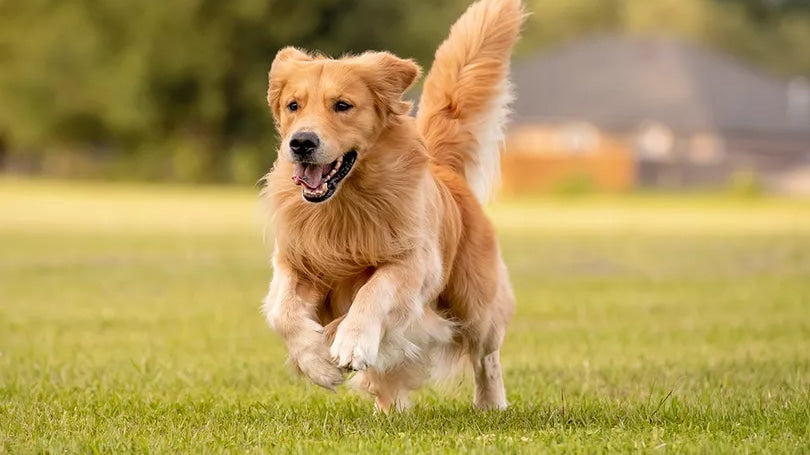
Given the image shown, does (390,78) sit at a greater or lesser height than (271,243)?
greater

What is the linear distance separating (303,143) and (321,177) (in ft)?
0.90

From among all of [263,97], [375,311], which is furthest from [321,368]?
[263,97]

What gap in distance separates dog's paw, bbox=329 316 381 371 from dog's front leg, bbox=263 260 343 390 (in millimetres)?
82

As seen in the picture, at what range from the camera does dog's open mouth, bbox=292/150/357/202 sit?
5922 mm

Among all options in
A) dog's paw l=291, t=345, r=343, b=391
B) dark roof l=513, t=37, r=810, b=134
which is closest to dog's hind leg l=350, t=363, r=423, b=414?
dog's paw l=291, t=345, r=343, b=391

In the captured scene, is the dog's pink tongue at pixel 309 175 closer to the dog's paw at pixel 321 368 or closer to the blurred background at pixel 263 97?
the dog's paw at pixel 321 368

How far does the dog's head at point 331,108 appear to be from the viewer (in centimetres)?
589

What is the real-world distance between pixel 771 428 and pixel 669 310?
23.3ft

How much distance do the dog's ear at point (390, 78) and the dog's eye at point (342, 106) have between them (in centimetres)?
20

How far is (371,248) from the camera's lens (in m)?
6.18

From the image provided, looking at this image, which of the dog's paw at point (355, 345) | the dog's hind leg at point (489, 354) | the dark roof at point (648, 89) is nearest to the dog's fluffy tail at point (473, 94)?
the dog's hind leg at point (489, 354)

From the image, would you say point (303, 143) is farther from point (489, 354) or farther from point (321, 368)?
point (489, 354)

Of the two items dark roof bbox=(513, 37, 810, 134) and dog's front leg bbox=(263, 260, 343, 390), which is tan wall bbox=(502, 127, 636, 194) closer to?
dark roof bbox=(513, 37, 810, 134)

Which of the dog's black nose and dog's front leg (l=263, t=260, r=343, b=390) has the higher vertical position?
the dog's black nose
